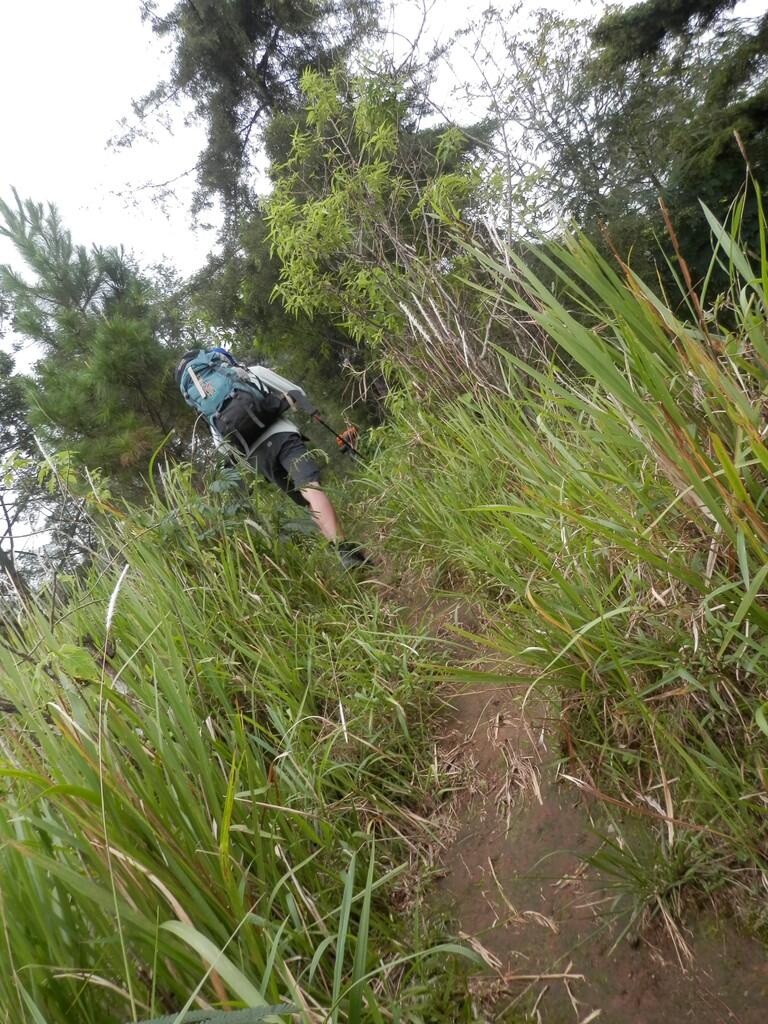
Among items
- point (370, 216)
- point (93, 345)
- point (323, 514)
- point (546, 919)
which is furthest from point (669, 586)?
point (93, 345)

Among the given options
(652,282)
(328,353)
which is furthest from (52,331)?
(652,282)

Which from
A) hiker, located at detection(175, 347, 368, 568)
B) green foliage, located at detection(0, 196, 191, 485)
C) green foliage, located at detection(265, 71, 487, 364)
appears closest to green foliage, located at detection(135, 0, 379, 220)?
green foliage, located at detection(0, 196, 191, 485)

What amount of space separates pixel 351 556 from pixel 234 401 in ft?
3.64

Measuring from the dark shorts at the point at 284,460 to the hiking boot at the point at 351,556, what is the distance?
0.48m

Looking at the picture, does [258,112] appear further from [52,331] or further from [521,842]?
[521,842]

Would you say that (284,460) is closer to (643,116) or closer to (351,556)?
(351,556)

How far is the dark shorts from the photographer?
3311mm

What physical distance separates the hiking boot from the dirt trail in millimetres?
1125

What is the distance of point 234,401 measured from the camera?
10.9 ft

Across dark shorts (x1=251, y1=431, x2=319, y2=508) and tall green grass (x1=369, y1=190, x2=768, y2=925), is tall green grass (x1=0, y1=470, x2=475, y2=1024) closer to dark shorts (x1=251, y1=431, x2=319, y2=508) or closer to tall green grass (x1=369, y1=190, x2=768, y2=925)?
tall green grass (x1=369, y1=190, x2=768, y2=925)

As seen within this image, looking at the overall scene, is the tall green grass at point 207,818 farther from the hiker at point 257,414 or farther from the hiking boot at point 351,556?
the hiker at point 257,414

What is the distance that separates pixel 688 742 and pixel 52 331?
31.3 ft

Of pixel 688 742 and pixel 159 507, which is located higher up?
pixel 159 507

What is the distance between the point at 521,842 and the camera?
1316 millimetres
